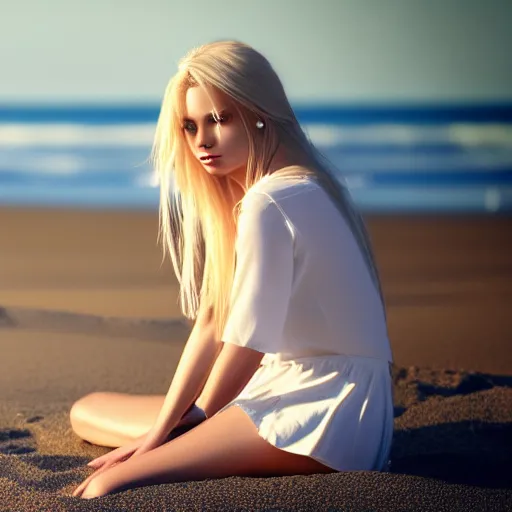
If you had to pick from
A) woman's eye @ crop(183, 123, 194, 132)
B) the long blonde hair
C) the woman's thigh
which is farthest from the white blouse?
the woman's thigh

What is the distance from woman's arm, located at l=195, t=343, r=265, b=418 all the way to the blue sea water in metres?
5.48

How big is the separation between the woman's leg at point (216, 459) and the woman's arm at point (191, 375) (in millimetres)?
104

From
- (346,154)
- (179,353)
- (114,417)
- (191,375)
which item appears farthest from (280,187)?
(346,154)

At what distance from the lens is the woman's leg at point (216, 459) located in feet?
6.93

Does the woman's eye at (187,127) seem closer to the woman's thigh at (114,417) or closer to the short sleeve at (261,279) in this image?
the short sleeve at (261,279)

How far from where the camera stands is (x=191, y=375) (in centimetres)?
231

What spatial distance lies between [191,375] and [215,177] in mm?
468

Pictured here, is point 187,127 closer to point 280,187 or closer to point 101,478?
point 280,187

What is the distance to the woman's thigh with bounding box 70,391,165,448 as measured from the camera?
2701 millimetres

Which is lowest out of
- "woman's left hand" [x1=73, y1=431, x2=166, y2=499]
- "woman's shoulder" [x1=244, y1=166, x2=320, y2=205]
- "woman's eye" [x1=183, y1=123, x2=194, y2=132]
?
"woman's left hand" [x1=73, y1=431, x2=166, y2=499]

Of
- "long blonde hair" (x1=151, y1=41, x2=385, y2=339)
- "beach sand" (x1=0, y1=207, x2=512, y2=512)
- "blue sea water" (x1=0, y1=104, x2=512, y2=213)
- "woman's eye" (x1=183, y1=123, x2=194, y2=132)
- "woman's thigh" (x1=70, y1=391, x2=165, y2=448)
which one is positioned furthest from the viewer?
"blue sea water" (x1=0, y1=104, x2=512, y2=213)

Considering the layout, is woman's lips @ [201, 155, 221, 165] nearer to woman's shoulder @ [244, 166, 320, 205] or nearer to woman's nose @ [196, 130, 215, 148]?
woman's nose @ [196, 130, 215, 148]

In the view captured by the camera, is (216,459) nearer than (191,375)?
Yes

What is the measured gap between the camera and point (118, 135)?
51.5ft
